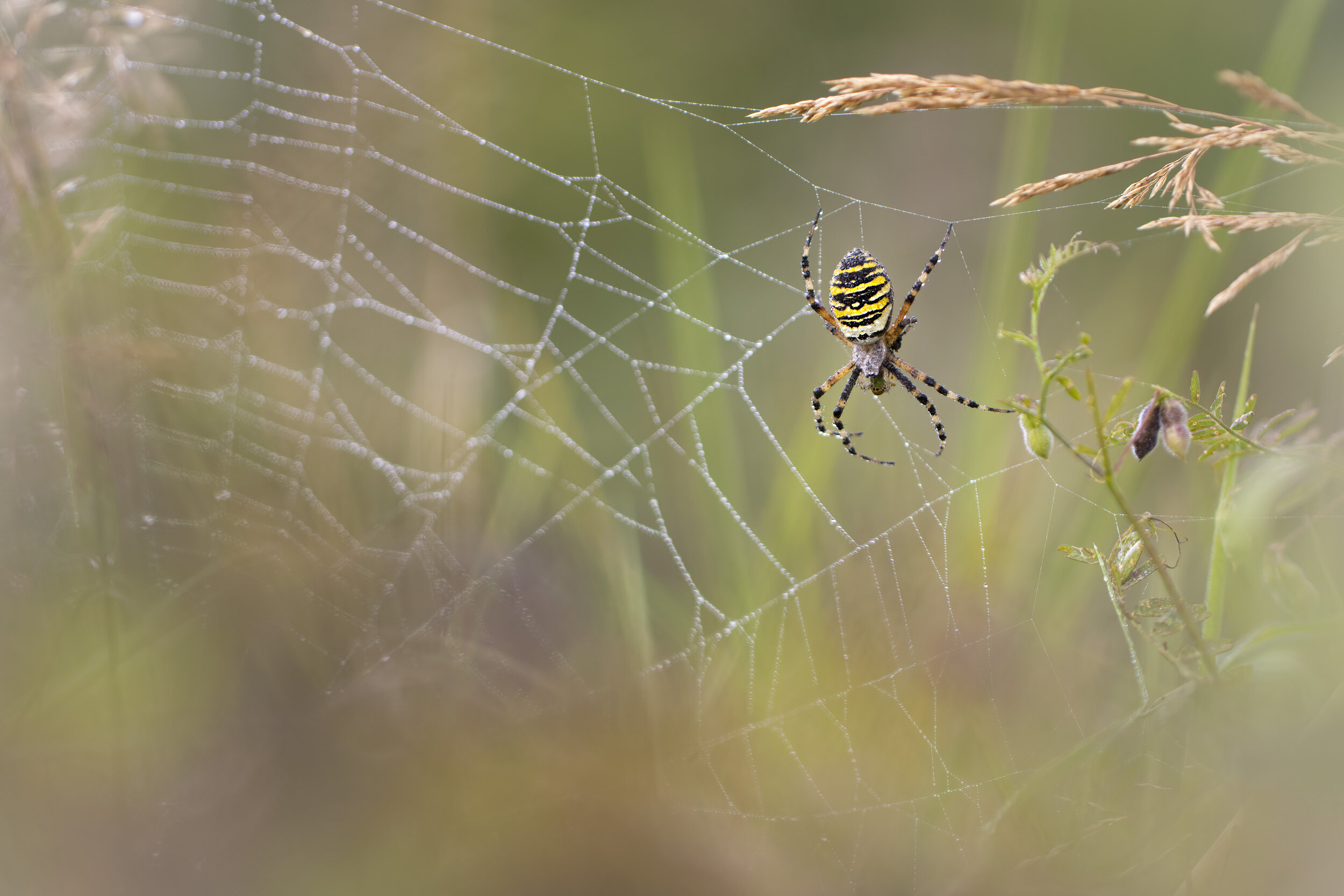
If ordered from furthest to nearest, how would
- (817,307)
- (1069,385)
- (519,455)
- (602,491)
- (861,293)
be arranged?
1. (602,491)
2. (519,455)
3. (817,307)
4. (861,293)
5. (1069,385)

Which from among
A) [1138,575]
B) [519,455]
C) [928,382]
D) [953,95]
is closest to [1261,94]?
[953,95]

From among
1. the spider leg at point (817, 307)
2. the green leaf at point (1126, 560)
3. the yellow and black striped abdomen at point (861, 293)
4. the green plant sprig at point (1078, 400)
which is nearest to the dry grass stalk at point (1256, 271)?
the green plant sprig at point (1078, 400)

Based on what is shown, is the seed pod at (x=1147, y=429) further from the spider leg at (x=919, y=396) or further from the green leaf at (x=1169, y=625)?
the spider leg at (x=919, y=396)

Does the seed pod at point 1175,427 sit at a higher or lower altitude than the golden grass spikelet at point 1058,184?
lower

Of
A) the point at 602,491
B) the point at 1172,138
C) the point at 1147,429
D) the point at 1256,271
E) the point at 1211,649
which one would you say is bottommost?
the point at 602,491

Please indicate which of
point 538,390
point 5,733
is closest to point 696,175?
point 538,390

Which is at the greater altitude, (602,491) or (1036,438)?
(1036,438)

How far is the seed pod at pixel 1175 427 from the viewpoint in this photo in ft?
2.18

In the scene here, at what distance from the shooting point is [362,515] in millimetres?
2225

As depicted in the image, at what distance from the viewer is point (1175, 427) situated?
2.23 feet

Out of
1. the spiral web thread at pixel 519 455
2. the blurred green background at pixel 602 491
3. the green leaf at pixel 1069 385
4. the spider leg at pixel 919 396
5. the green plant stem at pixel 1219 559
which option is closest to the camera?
the green leaf at pixel 1069 385

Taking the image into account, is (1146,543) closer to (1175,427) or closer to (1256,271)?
(1175,427)

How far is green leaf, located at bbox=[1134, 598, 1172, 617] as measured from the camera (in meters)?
0.75

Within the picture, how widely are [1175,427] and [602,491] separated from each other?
1.66 metres
